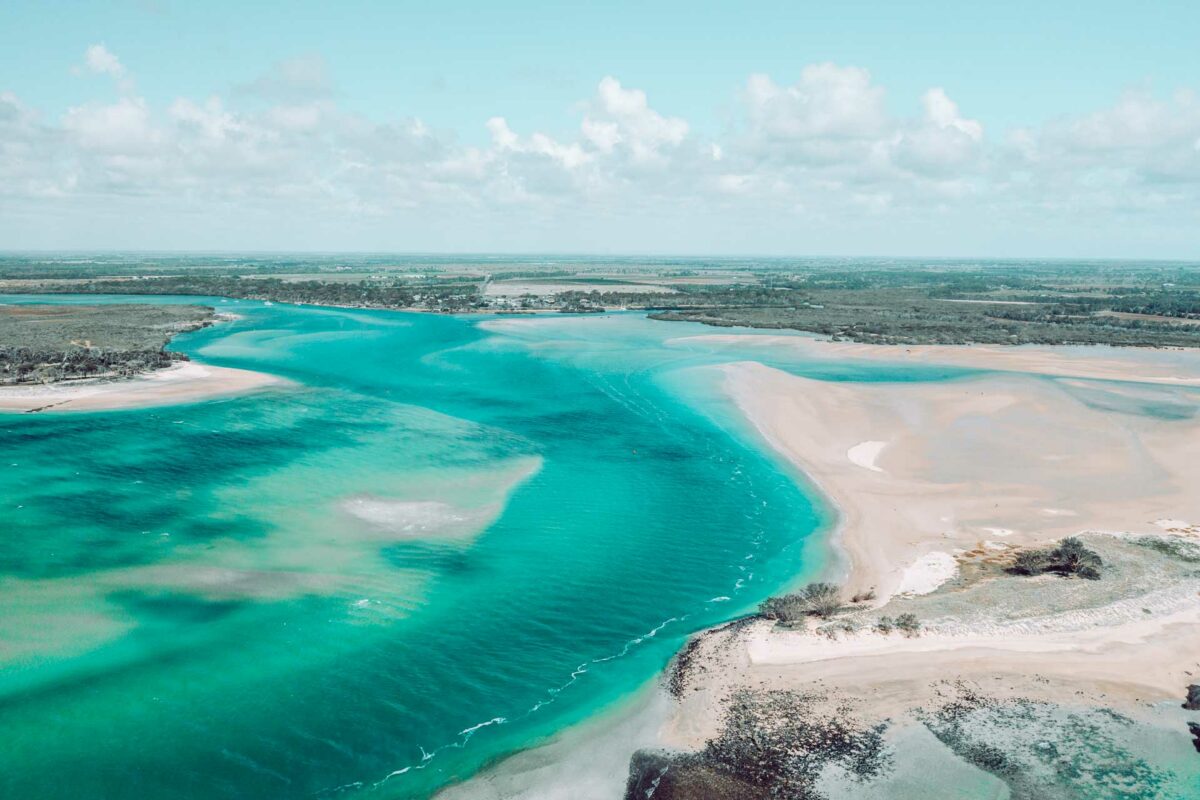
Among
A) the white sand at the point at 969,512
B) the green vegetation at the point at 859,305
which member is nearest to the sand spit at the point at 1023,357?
the white sand at the point at 969,512

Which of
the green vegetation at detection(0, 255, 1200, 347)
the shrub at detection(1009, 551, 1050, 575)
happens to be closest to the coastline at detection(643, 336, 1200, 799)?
the shrub at detection(1009, 551, 1050, 575)

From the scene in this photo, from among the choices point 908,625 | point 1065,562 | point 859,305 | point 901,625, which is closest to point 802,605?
point 901,625

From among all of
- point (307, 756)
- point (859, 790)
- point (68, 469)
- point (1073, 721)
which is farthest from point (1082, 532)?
point (68, 469)

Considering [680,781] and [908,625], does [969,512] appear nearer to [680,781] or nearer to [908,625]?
[908,625]

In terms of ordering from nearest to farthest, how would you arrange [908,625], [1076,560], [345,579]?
1. [908,625]
2. [345,579]
3. [1076,560]

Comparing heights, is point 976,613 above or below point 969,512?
below

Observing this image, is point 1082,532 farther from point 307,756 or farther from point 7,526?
point 7,526
